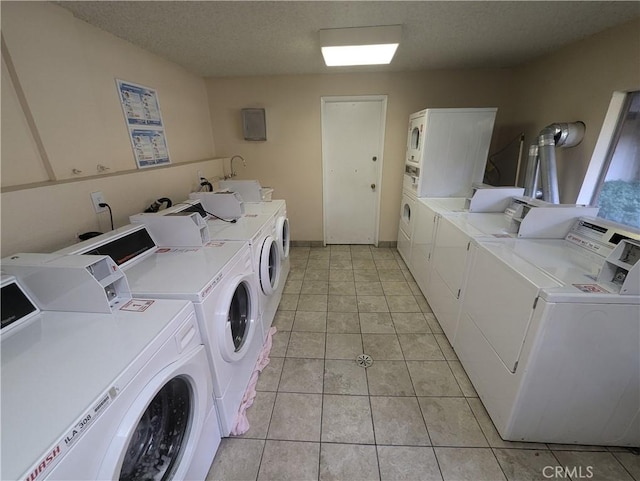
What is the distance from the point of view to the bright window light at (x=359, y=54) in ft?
6.89

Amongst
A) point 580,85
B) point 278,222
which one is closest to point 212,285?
point 278,222

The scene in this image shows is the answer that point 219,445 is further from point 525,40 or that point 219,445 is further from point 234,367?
point 525,40

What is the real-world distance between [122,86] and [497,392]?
328cm

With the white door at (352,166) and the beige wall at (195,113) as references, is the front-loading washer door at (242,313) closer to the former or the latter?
the beige wall at (195,113)

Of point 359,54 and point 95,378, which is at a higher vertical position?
point 359,54

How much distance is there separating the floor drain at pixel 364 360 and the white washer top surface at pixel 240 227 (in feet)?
3.94

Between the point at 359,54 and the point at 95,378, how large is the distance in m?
2.69

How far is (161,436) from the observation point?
103 cm

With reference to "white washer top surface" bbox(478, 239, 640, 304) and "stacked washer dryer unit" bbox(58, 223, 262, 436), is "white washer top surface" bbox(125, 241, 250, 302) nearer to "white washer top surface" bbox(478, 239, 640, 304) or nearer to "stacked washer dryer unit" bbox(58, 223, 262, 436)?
"stacked washer dryer unit" bbox(58, 223, 262, 436)

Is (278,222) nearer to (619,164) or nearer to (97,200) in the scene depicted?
(97,200)

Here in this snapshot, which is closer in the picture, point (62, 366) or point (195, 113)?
point (62, 366)

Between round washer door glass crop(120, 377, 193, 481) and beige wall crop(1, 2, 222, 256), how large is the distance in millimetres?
1084

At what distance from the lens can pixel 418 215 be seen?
9.46 feet

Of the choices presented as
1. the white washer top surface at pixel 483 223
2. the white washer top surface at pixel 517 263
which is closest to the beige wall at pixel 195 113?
the white washer top surface at pixel 483 223
